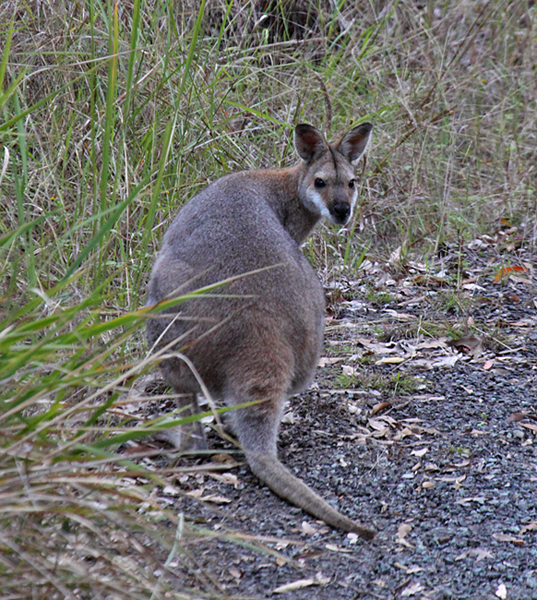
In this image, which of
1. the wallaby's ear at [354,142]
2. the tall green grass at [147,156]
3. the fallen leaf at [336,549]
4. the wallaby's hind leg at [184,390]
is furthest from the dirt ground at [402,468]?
the wallaby's ear at [354,142]

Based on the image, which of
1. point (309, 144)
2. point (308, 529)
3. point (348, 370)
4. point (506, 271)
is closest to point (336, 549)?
point (308, 529)

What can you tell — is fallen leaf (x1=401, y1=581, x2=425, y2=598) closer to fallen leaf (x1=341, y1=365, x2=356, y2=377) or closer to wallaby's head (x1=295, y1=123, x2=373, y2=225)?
fallen leaf (x1=341, y1=365, x2=356, y2=377)

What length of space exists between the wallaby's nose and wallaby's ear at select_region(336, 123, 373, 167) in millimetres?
398

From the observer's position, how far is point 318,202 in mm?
4465

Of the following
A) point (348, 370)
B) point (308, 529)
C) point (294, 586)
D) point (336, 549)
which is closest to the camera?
point (294, 586)

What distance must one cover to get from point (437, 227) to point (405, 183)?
1.82ft

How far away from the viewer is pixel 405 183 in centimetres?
671

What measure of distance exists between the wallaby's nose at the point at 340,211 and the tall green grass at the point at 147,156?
0.88m

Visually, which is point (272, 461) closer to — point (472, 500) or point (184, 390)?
point (184, 390)

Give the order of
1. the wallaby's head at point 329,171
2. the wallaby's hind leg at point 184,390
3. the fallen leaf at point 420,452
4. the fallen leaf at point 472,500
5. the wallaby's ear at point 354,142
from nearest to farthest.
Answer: the fallen leaf at point 472,500 < the wallaby's hind leg at point 184,390 < the fallen leaf at point 420,452 < the wallaby's head at point 329,171 < the wallaby's ear at point 354,142

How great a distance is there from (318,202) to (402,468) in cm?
159

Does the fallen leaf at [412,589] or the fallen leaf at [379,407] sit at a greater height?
the fallen leaf at [412,589]

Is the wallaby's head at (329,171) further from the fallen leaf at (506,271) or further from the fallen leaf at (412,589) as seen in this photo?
the fallen leaf at (412,589)

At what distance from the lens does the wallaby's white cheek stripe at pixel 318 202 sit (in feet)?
14.6
